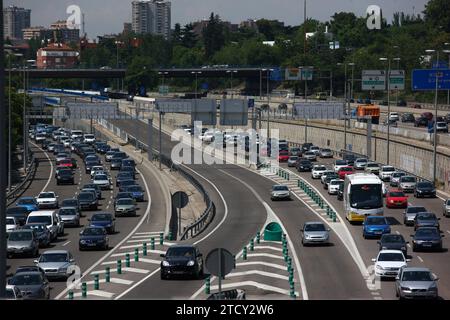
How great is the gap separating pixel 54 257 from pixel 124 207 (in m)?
26.6

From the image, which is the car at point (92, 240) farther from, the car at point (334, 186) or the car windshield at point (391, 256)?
the car at point (334, 186)

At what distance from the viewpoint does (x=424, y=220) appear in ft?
160

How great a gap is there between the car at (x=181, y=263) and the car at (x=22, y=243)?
353 inches

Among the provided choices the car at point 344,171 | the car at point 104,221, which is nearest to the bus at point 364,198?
the car at point 104,221

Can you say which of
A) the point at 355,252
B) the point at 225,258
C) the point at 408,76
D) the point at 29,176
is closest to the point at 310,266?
the point at 355,252

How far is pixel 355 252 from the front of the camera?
42.1 metres

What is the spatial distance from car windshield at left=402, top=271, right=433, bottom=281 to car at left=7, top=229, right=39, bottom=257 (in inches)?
681

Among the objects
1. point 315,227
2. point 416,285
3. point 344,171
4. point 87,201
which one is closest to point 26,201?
point 87,201

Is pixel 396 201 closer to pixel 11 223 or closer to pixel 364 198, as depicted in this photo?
pixel 364 198

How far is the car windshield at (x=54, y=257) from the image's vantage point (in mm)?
35281

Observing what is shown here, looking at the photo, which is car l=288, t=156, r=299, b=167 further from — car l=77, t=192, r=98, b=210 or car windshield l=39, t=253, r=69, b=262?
car windshield l=39, t=253, r=69, b=262

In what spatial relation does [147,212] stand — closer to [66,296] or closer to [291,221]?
[291,221]

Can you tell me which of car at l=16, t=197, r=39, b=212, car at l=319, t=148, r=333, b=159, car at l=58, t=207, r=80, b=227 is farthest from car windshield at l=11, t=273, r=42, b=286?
car at l=319, t=148, r=333, b=159

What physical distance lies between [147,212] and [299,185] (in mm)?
15211
